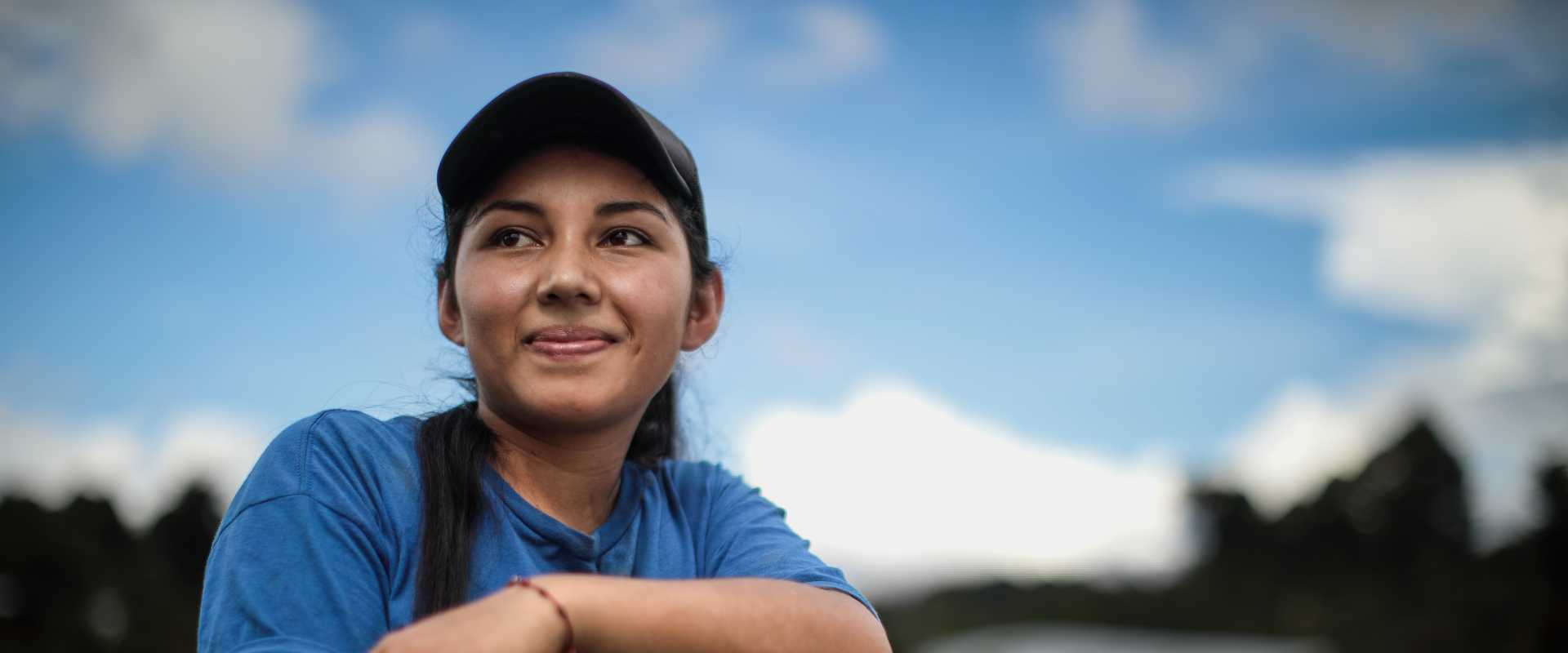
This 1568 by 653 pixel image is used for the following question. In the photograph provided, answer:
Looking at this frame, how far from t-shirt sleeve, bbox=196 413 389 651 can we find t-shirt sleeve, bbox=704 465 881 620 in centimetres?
64

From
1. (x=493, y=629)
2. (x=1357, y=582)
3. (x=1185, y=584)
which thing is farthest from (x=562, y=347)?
(x=1357, y=582)

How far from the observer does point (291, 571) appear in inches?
66.2

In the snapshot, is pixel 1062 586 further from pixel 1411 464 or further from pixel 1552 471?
pixel 1552 471

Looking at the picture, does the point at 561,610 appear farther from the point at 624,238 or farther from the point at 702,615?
the point at 624,238

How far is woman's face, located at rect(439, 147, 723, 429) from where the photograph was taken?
6.57ft

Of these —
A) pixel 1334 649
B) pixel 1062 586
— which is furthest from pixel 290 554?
pixel 1062 586

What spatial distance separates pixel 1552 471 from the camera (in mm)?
11469

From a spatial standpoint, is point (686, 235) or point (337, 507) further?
point (686, 235)

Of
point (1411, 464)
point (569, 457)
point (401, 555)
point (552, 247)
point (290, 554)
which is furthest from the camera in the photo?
point (1411, 464)

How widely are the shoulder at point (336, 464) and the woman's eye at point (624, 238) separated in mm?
504

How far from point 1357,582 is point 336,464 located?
2034 cm

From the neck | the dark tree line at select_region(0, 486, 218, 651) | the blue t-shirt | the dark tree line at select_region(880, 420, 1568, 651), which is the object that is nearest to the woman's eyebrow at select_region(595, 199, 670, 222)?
the neck

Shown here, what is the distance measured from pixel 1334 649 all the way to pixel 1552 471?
443 centimetres

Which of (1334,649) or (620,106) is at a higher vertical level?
(1334,649)
